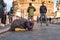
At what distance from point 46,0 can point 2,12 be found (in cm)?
8193

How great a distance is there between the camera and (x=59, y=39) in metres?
11.8

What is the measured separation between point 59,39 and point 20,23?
5809mm

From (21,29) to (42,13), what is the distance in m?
7.04

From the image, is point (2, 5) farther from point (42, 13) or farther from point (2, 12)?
point (42, 13)

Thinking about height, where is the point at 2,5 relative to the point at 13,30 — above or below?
above

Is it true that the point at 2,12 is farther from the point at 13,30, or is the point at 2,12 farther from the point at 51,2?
the point at 51,2

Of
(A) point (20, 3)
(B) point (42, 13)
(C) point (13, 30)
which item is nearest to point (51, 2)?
(A) point (20, 3)

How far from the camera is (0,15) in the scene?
889 inches

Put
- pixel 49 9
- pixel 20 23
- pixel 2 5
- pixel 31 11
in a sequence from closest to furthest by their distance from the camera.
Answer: pixel 20 23
pixel 2 5
pixel 31 11
pixel 49 9

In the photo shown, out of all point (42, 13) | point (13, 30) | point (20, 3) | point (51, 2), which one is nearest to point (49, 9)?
point (51, 2)

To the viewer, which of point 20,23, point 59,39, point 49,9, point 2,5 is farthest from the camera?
point 49,9

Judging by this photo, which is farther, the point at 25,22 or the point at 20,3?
the point at 20,3

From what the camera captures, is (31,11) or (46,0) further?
(46,0)

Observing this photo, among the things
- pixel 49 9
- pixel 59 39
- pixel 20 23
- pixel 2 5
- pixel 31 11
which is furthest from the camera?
pixel 49 9
